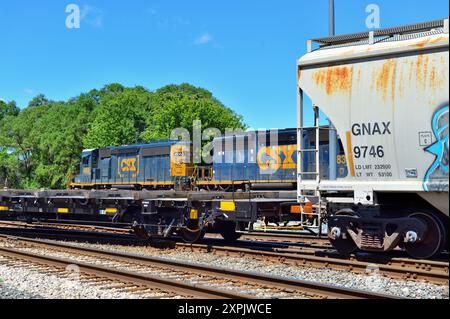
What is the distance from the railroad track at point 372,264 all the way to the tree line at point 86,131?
33.0m

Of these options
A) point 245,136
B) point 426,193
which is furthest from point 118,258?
point 245,136

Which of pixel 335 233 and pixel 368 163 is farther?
Result: pixel 335 233

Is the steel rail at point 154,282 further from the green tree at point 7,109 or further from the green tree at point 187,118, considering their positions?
the green tree at point 7,109

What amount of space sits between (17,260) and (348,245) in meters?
7.25

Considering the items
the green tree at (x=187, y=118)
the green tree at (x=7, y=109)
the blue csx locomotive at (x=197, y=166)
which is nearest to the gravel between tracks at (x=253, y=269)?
the blue csx locomotive at (x=197, y=166)

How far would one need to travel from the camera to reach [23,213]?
16.5 metres

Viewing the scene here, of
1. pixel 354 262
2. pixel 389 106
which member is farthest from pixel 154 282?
pixel 389 106

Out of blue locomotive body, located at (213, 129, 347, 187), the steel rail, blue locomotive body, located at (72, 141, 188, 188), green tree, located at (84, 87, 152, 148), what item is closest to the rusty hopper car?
the steel rail

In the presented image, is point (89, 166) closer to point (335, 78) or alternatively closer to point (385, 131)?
point (335, 78)

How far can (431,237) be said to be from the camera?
8.96 meters

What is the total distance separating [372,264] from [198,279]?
3.25 m

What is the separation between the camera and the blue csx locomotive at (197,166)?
23656mm

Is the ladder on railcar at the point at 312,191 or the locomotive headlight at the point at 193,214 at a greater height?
the ladder on railcar at the point at 312,191

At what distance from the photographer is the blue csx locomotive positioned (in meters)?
23.7
